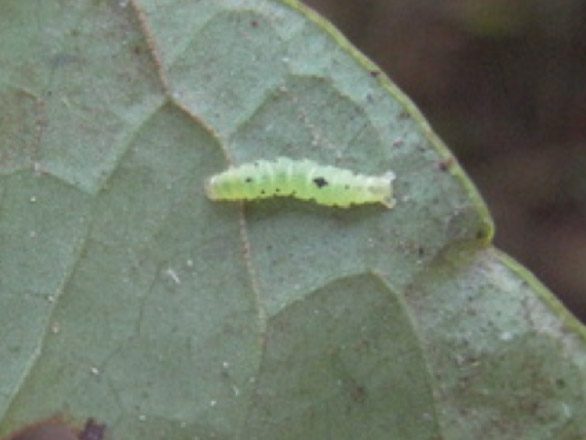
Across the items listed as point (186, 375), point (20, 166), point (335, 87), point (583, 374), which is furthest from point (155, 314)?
point (583, 374)

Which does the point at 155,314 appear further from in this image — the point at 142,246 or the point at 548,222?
the point at 548,222

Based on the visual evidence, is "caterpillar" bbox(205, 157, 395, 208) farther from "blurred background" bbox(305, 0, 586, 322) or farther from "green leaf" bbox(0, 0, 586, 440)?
"blurred background" bbox(305, 0, 586, 322)

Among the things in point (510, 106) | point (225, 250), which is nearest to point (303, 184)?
point (225, 250)

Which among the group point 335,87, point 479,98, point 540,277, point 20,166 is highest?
point 335,87

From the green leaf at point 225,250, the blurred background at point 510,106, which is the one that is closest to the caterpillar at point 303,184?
the green leaf at point 225,250

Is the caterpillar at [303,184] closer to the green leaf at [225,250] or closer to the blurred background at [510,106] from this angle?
the green leaf at [225,250]

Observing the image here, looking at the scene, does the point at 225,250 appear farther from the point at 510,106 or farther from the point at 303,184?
the point at 510,106
